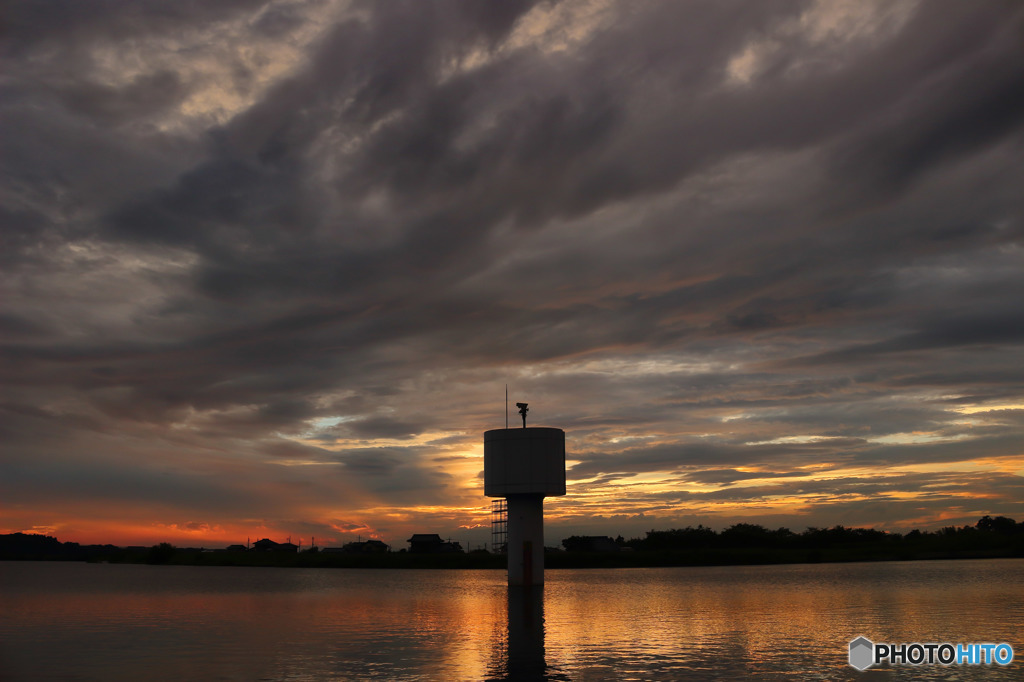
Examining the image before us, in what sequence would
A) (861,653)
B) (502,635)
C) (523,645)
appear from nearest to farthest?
1. (861,653)
2. (523,645)
3. (502,635)

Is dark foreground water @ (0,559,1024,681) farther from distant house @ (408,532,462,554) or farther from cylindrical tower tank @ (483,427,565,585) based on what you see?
distant house @ (408,532,462,554)

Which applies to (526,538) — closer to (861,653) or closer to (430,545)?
(861,653)

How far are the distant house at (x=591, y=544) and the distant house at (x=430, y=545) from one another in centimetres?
2683

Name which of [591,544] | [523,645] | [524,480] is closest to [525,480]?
[524,480]

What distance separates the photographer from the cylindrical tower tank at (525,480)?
198 ft

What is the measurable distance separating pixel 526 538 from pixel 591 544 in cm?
13094

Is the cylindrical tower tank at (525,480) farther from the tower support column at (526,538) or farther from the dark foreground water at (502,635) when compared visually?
the dark foreground water at (502,635)

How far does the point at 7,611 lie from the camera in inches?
2044

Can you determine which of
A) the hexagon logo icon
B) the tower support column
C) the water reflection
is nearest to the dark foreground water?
the water reflection

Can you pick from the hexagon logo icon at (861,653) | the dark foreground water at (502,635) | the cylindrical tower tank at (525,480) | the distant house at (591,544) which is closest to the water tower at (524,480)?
the cylindrical tower tank at (525,480)

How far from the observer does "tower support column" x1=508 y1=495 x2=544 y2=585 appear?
203ft

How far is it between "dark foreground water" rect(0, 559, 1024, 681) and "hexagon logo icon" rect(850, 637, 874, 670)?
0.55m

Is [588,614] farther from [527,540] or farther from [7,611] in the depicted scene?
[7,611]

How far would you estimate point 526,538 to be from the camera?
6262cm
